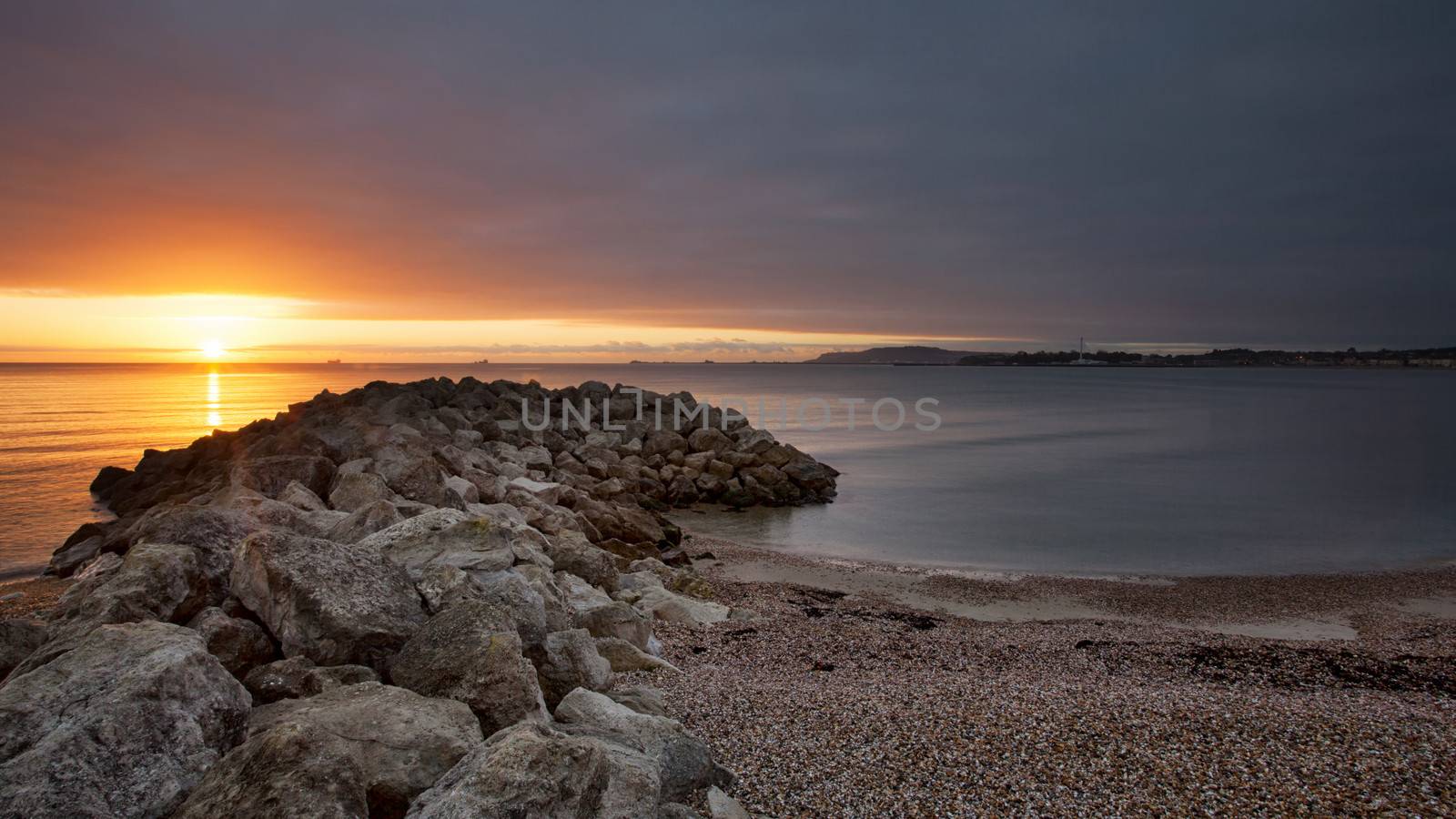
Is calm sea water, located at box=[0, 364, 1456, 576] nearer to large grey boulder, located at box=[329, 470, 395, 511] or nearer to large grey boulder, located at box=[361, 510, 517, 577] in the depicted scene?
large grey boulder, located at box=[329, 470, 395, 511]

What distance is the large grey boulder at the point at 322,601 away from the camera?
5.22m

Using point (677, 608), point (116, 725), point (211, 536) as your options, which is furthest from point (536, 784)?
point (677, 608)

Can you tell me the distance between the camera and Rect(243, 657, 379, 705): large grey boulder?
16.0ft

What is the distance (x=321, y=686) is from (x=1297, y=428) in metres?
67.7

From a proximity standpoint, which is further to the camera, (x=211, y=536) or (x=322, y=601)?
(x=211, y=536)

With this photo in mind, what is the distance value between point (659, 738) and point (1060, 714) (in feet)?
10.6

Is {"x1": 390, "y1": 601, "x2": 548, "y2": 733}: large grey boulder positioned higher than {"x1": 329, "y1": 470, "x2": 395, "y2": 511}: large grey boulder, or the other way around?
{"x1": 329, "y1": 470, "x2": 395, "y2": 511}: large grey boulder

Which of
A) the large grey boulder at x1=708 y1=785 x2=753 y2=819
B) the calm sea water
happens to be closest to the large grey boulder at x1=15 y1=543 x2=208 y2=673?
the large grey boulder at x1=708 y1=785 x2=753 y2=819

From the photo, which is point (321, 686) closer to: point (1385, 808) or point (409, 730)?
point (409, 730)

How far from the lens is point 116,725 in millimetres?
3906

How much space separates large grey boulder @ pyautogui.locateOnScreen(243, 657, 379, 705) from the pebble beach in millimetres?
2441

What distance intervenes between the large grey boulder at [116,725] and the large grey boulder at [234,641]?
50 cm

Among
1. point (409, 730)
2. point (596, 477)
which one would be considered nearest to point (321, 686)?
point (409, 730)

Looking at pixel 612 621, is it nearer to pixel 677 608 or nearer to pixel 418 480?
pixel 677 608
